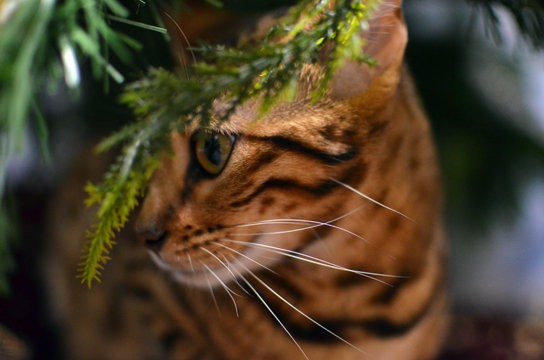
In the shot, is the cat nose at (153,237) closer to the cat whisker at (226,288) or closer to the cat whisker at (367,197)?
the cat whisker at (226,288)

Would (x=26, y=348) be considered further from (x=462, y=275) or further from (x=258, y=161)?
(x=462, y=275)

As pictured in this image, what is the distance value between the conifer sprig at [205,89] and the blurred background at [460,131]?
0.38 m

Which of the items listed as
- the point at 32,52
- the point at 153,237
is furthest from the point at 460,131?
the point at 32,52

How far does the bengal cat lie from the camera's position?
53 cm

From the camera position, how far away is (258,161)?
53 cm

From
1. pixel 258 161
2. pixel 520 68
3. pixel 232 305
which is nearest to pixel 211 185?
pixel 258 161

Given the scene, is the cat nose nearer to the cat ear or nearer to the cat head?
the cat head

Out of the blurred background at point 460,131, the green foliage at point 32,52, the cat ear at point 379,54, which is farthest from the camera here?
the blurred background at point 460,131

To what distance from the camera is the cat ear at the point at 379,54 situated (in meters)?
0.50

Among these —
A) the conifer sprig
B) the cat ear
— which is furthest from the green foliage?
the cat ear

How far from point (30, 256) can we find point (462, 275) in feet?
2.53

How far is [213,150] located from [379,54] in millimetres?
159

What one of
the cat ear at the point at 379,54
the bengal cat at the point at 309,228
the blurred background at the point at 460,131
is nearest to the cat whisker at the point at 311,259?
the bengal cat at the point at 309,228

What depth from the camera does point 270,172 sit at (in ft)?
1.76
